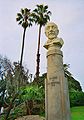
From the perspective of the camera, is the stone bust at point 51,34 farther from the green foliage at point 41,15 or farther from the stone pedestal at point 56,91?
the green foliage at point 41,15

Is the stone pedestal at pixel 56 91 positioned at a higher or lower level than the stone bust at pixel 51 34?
lower

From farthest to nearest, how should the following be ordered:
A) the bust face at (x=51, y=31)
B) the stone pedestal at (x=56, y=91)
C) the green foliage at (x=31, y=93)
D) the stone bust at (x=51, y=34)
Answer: the green foliage at (x=31, y=93), the bust face at (x=51, y=31), the stone bust at (x=51, y=34), the stone pedestal at (x=56, y=91)

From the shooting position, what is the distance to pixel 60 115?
23.2 feet

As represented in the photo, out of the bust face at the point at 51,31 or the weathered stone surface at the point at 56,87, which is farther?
the bust face at the point at 51,31

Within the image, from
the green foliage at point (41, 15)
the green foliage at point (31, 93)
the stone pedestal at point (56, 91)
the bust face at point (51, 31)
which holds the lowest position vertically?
the stone pedestal at point (56, 91)

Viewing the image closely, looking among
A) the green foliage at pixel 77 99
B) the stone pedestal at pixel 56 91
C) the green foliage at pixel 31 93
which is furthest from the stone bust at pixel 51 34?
the green foliage at pixel 77 99

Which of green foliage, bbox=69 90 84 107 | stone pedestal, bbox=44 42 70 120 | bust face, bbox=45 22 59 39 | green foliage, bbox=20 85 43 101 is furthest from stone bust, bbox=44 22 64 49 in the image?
green foliage, bbox=69 90 84 107

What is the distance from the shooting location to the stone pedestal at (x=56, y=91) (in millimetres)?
7133

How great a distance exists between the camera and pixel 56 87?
24.2 feet

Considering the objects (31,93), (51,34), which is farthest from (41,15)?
(51,34)

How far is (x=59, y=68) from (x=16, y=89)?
618 inches

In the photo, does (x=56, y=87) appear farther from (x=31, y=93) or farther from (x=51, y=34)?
(x=31, y=93)

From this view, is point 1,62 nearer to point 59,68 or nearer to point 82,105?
point 82,105

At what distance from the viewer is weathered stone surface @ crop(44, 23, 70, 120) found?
23.4ft
